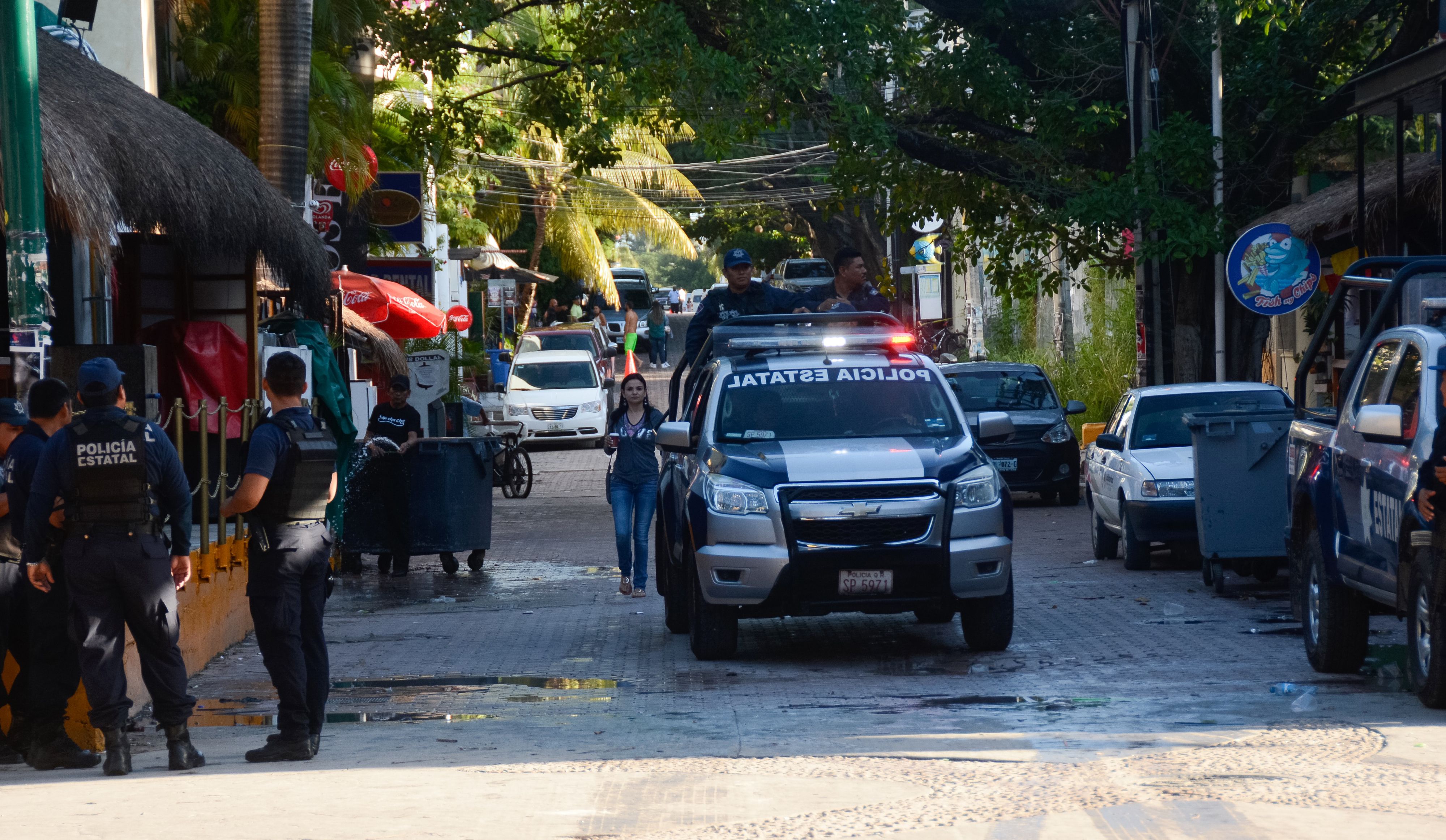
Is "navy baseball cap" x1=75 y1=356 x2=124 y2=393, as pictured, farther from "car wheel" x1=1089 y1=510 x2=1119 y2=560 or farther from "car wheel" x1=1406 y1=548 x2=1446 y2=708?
"car wheel" x1=1089 y1=510 x2=1119 y2=560

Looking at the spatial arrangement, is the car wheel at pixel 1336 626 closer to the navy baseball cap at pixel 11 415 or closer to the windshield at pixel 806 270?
the navy baseball cap at pixel 11 415

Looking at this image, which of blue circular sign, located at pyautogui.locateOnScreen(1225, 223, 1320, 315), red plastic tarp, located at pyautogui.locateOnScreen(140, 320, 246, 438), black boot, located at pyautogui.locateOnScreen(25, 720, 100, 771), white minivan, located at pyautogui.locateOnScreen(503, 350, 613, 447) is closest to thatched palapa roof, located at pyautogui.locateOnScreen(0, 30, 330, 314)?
red plastic tarp, located at pyautogui.locateOnScreen(140, 320, 246, 438)

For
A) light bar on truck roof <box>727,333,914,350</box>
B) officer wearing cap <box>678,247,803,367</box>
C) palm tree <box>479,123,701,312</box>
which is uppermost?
palm tree <box>479,123,701,312</box>

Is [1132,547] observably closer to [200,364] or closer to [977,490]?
[977,490]

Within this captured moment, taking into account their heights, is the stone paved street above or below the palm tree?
below

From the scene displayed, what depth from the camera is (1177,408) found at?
14812mm

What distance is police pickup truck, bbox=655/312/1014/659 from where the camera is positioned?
9.73 meters

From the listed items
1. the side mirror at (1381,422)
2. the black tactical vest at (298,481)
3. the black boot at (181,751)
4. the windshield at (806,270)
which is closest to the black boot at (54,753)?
the black boot at (181,751)

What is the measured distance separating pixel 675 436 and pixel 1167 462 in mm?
5192

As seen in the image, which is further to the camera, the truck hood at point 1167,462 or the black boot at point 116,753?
the truck hood at point 1167,462

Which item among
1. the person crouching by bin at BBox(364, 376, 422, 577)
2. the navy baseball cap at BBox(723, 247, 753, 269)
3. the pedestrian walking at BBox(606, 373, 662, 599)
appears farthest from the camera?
the person crouching by bin at BBox(364, 376, 422, 577)

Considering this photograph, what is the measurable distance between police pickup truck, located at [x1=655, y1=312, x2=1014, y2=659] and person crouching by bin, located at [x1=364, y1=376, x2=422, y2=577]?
4.45 meters

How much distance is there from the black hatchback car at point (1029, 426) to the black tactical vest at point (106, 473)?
13.3 metres

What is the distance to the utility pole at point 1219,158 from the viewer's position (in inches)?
772
